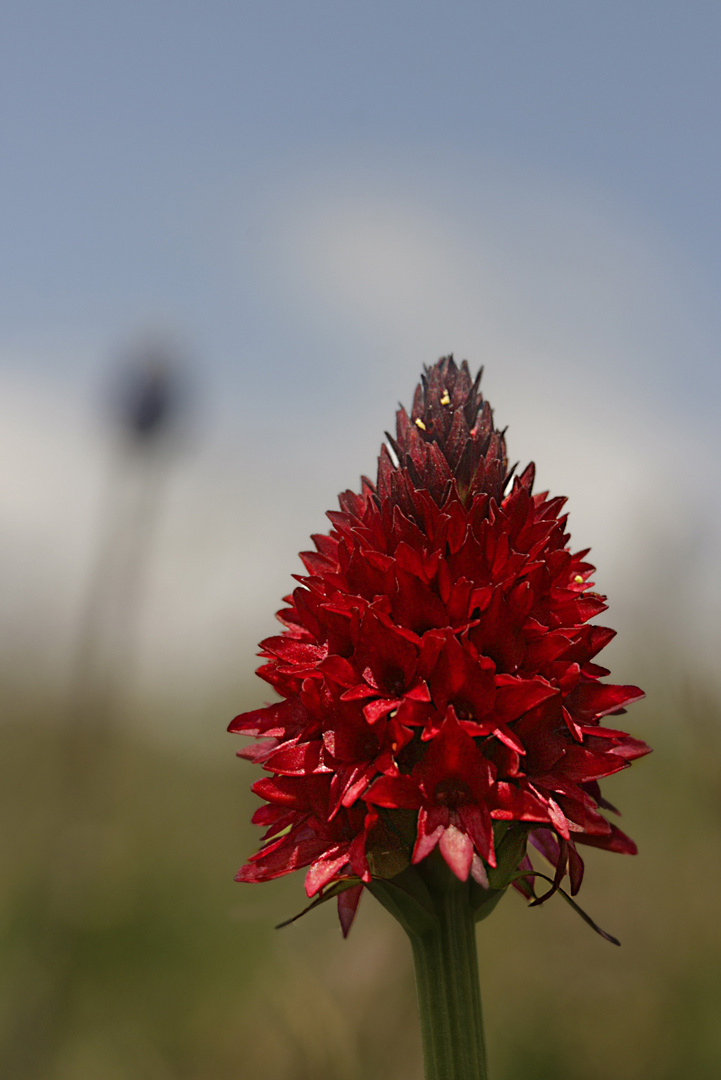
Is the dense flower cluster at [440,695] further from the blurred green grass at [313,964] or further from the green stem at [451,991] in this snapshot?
the blurred green grass at [313,964]

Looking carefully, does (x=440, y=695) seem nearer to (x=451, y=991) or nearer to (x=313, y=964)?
(x=451, y=991)

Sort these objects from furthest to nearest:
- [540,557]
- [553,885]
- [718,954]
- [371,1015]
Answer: [718,954] → [371,1015] → [540,557] → [553,885]

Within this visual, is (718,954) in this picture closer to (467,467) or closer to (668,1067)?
(668,1067)

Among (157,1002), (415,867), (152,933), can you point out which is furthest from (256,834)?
(415,867)

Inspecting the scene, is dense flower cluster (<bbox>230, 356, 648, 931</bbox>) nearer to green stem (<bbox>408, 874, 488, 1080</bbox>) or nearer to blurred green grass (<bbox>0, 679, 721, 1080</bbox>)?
green stem (<bbox>408, 874, 488, 1080</bbox>)

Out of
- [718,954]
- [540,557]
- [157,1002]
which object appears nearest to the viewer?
[540,557]

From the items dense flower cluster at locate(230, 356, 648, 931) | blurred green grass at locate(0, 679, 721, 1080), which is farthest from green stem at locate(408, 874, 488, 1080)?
Answer: blurred green grass at locate(0, 679, 721, 1080)

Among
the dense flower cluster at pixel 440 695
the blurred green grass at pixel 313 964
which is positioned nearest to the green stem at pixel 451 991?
the dense flower cluster at pixel 440 695
